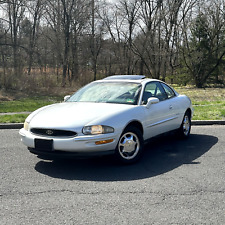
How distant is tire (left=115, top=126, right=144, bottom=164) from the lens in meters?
6.05

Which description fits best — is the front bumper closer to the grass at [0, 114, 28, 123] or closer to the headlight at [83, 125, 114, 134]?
the headlight at [83, 125, 114, 134]

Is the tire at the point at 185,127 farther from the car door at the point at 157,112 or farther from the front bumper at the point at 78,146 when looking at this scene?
the front bumper at the point at 78,146

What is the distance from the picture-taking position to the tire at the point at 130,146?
6.05 m

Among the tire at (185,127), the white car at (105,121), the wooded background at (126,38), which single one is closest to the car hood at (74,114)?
the white car at (105,121)

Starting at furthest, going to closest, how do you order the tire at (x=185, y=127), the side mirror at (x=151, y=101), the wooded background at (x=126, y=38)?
the wooded background at (x=126, y=38)
the tire at (x=185, y=127)
the side mirror at (x=151, y=101)

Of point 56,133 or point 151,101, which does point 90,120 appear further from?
point 151,101

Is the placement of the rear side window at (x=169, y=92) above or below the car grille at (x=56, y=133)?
above

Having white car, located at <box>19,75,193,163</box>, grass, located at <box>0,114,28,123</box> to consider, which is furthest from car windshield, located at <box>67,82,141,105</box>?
grass, located at <box>0,114,28,123</box>

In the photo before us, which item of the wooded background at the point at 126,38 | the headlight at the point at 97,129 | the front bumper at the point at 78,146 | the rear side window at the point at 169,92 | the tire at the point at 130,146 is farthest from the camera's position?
the wooded background at the point at 126,38

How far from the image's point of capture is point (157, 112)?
714 centimetres

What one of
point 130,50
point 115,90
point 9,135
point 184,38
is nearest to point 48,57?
point 130,50

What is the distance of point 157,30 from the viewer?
40656 millimetres

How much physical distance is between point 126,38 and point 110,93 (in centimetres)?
3566

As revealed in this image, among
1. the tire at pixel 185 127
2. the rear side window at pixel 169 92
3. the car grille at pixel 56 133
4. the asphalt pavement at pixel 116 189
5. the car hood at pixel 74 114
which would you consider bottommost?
the asphalt pavement at pixel 116 189
